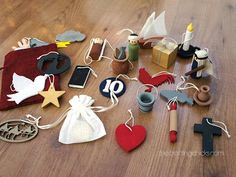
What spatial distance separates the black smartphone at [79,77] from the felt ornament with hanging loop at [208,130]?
331 mm

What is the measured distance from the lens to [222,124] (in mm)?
651

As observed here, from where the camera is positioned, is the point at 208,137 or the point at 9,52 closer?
the point at 208,137

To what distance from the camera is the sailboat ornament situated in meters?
0.84

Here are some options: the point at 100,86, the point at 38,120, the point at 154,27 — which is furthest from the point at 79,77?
the point at 154,27

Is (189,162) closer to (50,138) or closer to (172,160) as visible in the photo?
(172,160)

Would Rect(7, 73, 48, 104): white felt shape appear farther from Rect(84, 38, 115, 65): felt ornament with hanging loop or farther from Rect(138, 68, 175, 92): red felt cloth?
Rect(138, 68, 175, 92): red felt cloth

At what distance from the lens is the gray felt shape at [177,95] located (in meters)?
0.70

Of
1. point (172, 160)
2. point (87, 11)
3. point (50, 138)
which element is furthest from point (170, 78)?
point (87, 11)

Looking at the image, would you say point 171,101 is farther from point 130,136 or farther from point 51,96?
point 51,96

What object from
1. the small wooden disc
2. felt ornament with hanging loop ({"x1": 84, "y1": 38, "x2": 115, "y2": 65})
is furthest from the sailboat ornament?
the small wooden disc

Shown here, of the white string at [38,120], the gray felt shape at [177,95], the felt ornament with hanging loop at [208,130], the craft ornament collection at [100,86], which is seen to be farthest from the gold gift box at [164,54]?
the white string at [38,120]

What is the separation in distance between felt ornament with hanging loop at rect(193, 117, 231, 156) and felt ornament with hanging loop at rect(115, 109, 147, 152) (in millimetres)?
129

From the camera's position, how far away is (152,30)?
842mm

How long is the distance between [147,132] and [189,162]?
0.38 feet
